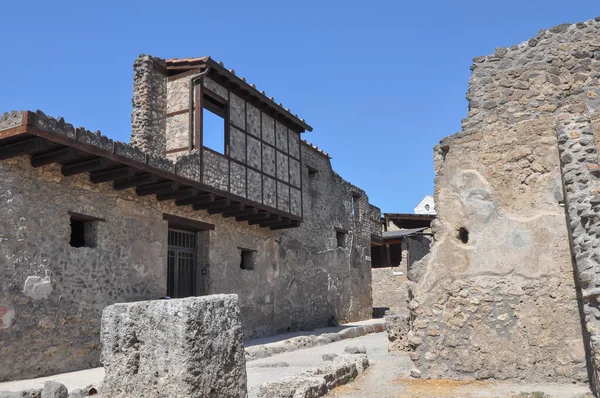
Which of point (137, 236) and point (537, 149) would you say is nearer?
point (537, 149)

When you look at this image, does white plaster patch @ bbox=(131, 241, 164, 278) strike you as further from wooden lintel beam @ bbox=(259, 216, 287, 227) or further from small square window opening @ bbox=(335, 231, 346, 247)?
small square window opening @ bbox=(335, 231, 346, 247)

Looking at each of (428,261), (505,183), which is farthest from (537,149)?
(428,261)

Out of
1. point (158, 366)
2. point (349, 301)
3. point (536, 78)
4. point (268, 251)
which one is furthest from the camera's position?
point (349, 301)

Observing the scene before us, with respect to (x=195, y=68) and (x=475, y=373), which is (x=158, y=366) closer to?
(x=475, y=373)

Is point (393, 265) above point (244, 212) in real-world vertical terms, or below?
below

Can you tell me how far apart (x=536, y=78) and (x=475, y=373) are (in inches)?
141

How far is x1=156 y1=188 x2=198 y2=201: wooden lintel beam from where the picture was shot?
38.9ft

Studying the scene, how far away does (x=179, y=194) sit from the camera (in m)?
12.0

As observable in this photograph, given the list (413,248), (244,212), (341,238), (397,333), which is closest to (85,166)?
(244,212)

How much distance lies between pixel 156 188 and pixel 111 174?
1327 millimetres

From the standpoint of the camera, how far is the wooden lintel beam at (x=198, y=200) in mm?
12312

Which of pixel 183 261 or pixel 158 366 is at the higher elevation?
pixel 183 261

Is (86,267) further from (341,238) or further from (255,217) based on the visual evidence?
(341,238)

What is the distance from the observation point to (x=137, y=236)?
11.3 metres
